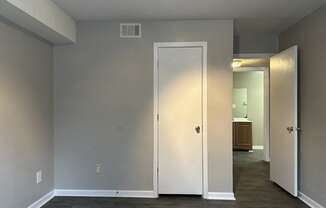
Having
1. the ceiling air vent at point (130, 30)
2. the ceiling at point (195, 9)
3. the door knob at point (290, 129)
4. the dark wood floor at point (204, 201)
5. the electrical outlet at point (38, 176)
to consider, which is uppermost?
the ceiling at point (195, 9)

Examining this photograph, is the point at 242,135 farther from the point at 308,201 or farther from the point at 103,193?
the point at 103,193

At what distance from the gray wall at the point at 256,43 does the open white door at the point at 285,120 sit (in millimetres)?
424

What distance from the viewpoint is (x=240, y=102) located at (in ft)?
29.3

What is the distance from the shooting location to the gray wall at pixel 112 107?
413 centimetres

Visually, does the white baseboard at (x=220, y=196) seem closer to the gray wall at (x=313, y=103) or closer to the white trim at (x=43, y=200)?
the gray wall at (x=313, y=103)

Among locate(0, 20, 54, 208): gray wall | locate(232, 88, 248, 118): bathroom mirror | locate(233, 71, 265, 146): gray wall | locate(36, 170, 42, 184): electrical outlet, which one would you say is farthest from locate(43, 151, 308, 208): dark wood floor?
locate(232, 88, 248, 118): bathroom mirror

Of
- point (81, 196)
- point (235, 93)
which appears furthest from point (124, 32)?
point (235, 93)

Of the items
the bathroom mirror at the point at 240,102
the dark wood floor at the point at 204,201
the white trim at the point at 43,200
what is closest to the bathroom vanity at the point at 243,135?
the bathroom mirror at the point at 240,102

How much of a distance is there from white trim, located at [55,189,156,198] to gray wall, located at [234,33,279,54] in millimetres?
2866

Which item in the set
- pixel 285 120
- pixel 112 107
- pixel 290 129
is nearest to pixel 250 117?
pixel 285 120

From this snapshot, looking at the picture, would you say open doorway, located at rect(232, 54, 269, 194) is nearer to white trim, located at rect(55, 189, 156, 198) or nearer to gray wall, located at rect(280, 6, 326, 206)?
gray wall, located at rect(280, 6, 326, 206)

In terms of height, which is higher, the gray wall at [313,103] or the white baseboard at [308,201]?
the gray wall at [313,103]

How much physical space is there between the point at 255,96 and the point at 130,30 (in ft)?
18.9

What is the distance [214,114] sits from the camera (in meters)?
4.13
